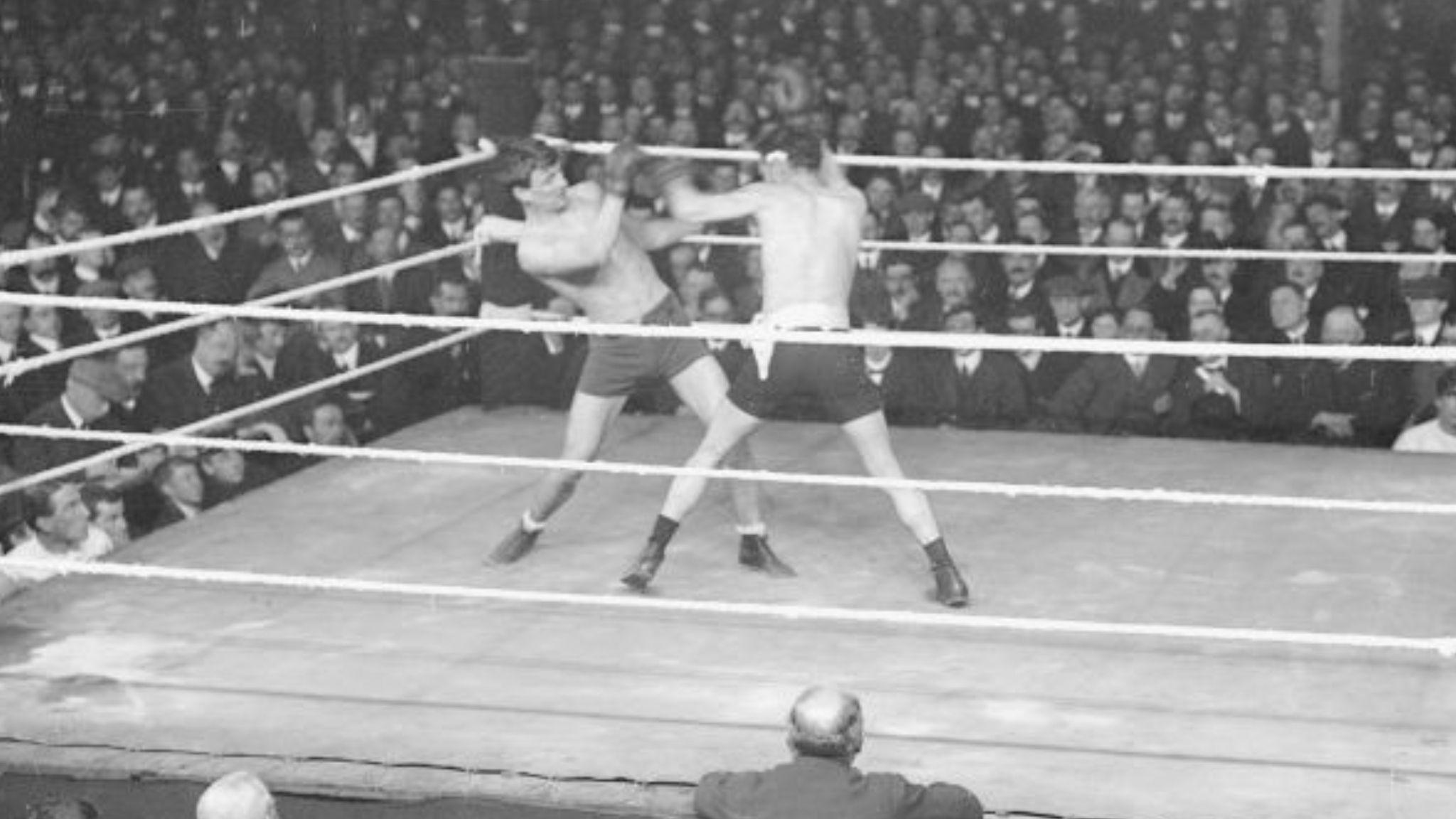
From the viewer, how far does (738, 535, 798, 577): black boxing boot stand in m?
5.27

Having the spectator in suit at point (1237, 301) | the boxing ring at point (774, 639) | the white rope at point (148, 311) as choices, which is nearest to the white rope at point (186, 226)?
Result: the white rope at point (148, 311)


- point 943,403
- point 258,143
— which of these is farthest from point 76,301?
point 258,143

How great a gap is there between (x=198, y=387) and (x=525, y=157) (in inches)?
80.3

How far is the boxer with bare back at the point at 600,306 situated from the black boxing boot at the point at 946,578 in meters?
0.40

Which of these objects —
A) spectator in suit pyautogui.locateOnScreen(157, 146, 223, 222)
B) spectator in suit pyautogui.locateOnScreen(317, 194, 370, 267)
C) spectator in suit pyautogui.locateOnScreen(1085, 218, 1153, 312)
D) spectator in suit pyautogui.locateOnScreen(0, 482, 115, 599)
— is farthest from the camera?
spectator in suit pyautogui.locateOnScreen(157, 146, 223, 222)

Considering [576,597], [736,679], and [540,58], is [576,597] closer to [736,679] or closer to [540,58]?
[736,679]

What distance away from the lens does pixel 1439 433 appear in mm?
6504

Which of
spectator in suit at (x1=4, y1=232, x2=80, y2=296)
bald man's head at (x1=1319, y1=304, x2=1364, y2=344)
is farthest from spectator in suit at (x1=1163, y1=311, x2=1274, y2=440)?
spectator in suit at (x1=4, y1=232, x2=80, y2=296)

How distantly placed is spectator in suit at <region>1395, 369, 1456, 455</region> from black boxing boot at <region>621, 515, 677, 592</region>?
2381mm

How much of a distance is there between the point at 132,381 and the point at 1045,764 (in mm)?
3617

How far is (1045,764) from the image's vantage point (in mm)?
4074

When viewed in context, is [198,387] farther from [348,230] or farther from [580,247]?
[348,230]

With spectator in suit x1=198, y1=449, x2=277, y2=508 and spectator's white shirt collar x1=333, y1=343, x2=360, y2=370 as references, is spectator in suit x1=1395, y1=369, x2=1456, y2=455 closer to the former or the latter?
spectator in suit x1=198, y1=449, x2=277, y2=508

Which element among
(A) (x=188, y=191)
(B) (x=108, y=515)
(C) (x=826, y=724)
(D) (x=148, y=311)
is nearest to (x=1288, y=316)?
(B) (x=108, y=515)
